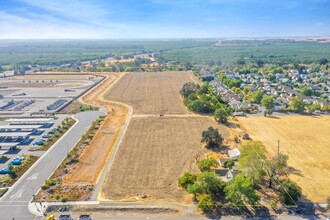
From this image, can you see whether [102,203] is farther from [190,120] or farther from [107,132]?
[190,120]

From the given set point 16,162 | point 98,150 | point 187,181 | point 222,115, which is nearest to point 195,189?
point 187,181

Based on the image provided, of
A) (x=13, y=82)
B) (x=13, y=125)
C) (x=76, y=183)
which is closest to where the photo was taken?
(x=76, y=183)

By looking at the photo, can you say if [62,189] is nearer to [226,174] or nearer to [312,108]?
[226,174]

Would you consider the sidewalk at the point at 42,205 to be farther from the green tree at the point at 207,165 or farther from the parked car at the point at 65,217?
the green tree at the point at 207,165

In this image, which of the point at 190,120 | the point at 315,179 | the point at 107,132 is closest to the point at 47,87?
the point at 107,132

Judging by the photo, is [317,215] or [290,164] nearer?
[317,215]

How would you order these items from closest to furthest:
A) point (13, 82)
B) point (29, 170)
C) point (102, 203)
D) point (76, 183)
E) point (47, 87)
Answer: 1. point (102, 203)
2. point (76, 183)
3. point (29, 170)
4. point (47, 87)
5. point (13, 82)

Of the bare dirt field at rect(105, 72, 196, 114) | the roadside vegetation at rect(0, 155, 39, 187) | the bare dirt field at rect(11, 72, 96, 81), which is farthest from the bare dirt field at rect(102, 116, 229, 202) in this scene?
the bare dirt field at rect(11, 72, 96, 81)
